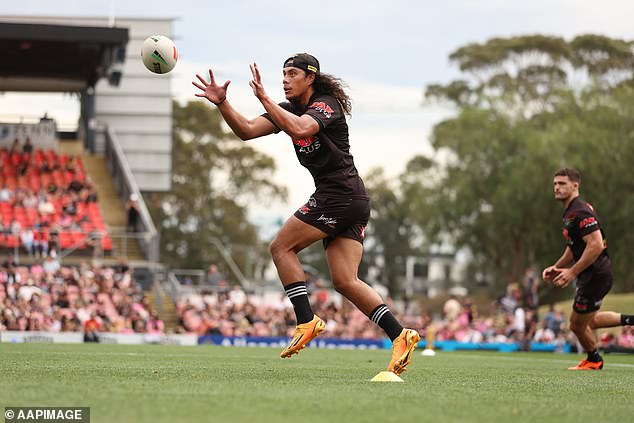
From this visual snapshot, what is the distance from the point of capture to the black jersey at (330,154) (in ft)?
27.3

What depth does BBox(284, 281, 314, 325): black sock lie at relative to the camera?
8.34 metres

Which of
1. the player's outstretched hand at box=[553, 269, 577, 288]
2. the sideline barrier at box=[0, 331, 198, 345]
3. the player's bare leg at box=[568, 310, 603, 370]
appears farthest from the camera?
the sideline barrier at box=[0, 331, 198, 345]

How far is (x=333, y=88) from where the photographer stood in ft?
28.1

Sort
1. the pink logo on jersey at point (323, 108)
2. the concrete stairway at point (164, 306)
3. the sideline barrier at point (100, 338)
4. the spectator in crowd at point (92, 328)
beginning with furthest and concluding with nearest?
the concrete stairway at point (164, 306) → the spectator in crowd at point (92, 328) → the sideline barrier at point (100, 338) → the pink logo on jersey at point (323, 108)

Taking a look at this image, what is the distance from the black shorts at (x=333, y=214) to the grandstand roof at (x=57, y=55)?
26215mm

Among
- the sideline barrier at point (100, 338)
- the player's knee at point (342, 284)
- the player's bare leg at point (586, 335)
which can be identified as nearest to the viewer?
the player's knee at point (342, 284)

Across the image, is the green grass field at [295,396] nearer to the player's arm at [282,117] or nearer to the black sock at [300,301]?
the black sock at [300,301]

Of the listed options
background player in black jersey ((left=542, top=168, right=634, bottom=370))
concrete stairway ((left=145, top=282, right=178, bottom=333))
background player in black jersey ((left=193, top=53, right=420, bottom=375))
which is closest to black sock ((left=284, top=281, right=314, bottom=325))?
background player in black jersey ((left=193, top=53, right=420, bottom=375))

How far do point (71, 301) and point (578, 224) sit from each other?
17649 mm

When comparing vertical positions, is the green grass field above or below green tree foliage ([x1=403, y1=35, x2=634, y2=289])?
below

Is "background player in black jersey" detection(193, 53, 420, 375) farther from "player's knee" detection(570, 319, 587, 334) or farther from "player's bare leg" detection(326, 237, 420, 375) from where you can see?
"player's knee" detection(570, 319, 587, 334)

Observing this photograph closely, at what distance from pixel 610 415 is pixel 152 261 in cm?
2683

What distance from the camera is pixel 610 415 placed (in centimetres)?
594

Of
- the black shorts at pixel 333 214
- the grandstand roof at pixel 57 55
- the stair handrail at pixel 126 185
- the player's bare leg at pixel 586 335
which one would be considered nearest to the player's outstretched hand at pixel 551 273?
the player's bare leg at pixel 586 335
